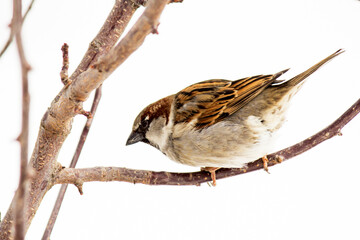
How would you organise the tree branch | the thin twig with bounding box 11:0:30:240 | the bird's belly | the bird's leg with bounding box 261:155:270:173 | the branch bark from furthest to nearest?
the bird's leg with bounding box 261:155:270:173, the bird's belly, the tree branch, the branch bark, the thin twig with bounding box 11:0:30:240

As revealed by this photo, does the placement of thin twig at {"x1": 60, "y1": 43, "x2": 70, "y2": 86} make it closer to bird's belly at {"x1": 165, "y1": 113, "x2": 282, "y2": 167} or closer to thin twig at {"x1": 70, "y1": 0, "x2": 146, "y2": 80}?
thin twig at {"x1": 70, "y1": 0, "x2": 146, "y2": 80}

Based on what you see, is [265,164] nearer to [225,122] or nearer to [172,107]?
[225,122]

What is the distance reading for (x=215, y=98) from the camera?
1.78 metres

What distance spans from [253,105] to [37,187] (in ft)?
3.07

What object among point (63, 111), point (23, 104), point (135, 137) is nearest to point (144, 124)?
point (135, 137)

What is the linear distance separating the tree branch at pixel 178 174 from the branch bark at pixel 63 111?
0.26ft

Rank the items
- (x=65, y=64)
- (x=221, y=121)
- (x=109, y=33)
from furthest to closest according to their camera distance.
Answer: (x=221, y=121), (x=109, y=33), (x=65, y=64)

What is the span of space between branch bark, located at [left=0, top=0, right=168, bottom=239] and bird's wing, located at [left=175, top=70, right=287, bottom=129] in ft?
A: 1.53

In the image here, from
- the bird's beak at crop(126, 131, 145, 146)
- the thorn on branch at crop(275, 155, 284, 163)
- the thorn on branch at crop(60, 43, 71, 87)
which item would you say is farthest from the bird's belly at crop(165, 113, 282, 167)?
the thorn on branch at crop(60, 43, 71, 87)

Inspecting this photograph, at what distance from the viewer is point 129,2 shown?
1538mm

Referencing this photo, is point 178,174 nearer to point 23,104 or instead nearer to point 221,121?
point 221,121

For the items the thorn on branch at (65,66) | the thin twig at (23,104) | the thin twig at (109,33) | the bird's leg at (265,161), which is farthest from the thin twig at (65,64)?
the bird's leg at (265,161)

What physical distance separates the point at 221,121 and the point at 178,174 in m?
0.29

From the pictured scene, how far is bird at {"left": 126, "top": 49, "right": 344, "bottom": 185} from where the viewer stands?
5.39 feet
